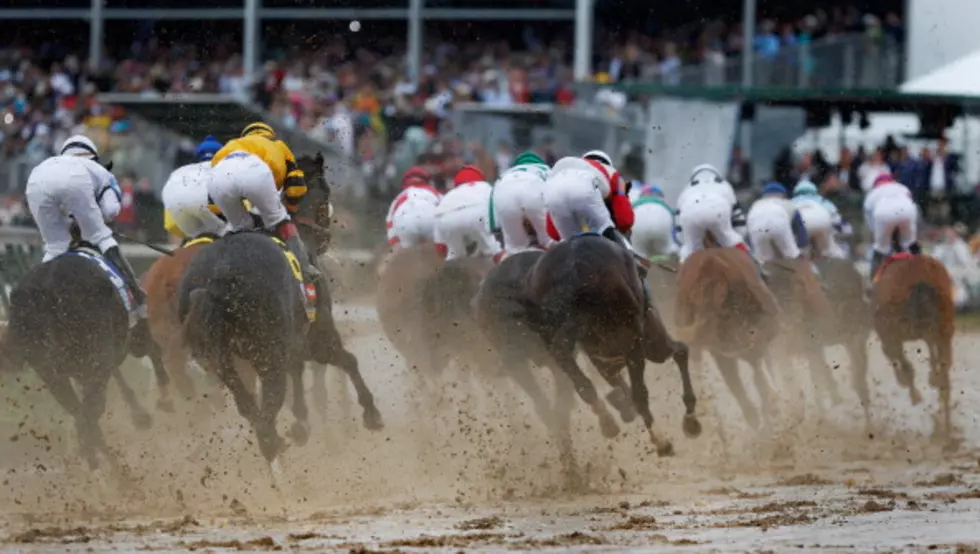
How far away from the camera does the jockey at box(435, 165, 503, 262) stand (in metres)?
15.0

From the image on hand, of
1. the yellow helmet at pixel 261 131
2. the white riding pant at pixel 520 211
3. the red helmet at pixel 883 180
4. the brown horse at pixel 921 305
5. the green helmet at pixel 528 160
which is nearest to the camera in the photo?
the yellow helmet at pixel 261 131

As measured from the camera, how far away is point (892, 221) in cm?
1596

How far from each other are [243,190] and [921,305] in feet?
21.4

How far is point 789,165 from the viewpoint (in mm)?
26562

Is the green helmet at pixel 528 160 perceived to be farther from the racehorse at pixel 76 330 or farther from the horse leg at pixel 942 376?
the horse leg at pixel 942 376

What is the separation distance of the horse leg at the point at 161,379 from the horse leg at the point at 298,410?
896mm

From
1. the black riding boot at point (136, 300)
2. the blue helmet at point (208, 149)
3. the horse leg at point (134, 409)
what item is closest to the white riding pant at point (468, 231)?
the blue helmet at point (208, 149)

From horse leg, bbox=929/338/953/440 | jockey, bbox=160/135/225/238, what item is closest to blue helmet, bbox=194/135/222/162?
jockey, bbox=160/135/225/238

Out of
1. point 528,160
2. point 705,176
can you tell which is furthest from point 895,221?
point 528,160

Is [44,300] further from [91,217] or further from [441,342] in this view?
[441,342]

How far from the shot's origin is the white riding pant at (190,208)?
1352 cm

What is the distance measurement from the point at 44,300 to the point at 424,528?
2904 mm

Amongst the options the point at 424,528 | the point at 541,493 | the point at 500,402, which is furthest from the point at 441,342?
the point at 424,528

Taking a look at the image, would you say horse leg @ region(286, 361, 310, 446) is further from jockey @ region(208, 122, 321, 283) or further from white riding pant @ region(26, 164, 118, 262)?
white riding pant @ region(26, 164, 118, 262)
